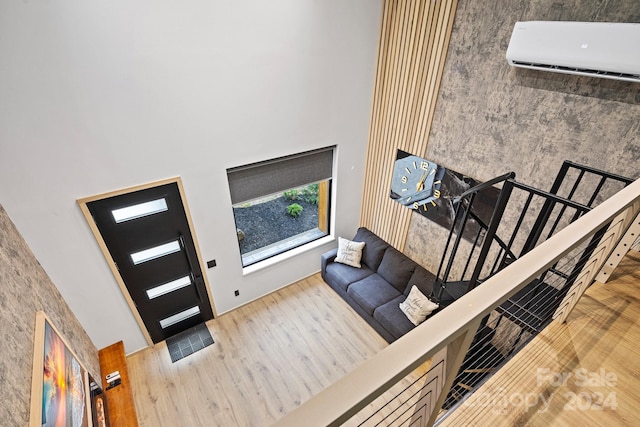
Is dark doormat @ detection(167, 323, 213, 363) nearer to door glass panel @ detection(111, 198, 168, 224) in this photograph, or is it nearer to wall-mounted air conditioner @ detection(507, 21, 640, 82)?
door glass panel @ detection(111, 198, 168, 224)

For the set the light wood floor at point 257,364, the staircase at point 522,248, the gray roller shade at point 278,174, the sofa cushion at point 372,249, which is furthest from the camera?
the sofa cushion at point 372,249

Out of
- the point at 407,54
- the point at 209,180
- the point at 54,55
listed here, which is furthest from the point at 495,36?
the point at 54,55

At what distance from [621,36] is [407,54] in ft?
6.43

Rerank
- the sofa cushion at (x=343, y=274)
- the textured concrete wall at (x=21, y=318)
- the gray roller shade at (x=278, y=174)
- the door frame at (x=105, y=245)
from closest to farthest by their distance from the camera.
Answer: the textured concrete wall at (x=21, y=318) < the door frame at (x=105, y=245) < the gray roller shade at (x=278, y=174) < the sofa cushion at (x=343, y=274)

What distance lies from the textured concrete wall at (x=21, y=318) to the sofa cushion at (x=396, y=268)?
3.55 meters

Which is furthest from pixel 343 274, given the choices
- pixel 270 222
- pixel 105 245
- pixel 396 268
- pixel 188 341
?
pixel 105 245

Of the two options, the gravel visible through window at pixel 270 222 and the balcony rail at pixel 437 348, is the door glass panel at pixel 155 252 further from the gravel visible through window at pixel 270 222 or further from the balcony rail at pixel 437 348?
the balcony rail at pixel 437 348

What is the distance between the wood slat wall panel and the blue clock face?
0.39ft

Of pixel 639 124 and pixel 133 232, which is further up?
pixel 639 124

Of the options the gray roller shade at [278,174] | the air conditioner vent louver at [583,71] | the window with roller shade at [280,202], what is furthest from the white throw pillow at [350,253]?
the air conditioner vent louver at [583,71]

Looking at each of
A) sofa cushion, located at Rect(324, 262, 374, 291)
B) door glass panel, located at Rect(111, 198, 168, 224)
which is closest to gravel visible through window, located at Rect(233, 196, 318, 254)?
sofa cushion, located at Rect(324, 262, 374, 291)

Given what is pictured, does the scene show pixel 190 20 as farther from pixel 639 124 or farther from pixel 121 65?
pixel 639 124

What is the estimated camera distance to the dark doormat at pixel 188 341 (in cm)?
393

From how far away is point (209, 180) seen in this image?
339 cm
